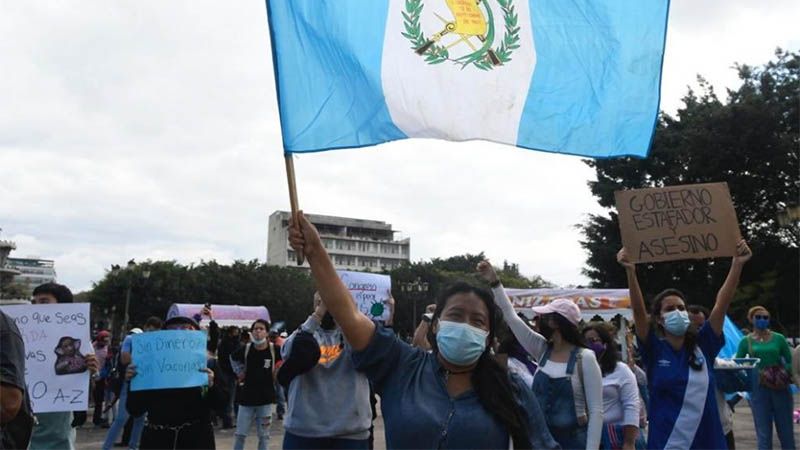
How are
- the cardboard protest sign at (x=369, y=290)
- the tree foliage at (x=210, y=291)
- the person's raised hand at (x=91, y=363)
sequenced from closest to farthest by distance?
the person's raised hand at (x=91, y=363)
the cardboard protest sign at (x=369, y=290)
the tree foliage at (x=210, y=291)

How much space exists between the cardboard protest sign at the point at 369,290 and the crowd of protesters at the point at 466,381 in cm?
177

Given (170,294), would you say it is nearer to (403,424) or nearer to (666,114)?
(666,114)

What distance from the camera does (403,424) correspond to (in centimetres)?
252

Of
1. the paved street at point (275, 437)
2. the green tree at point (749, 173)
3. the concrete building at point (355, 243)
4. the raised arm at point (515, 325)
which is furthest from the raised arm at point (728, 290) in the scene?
the concrete building at point (355, 243)

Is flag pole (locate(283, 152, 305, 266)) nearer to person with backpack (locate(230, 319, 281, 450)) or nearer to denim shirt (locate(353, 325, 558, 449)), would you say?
denim shirt (locate(353, 325, 558, 449))

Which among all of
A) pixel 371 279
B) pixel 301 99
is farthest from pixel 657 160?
pixel 301 99

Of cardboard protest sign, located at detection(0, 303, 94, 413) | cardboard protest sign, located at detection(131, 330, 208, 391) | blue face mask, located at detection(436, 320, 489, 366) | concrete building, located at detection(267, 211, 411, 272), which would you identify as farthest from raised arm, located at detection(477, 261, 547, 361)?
concrete building, located at detection(267, 211, 411, 272)

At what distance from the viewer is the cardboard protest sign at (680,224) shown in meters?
4.86

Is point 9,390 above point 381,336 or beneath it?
beneath

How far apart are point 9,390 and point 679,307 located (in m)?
3.98

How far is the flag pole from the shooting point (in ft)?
9.10

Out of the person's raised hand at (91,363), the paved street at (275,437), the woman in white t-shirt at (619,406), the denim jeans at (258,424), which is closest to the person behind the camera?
the woman in white t-shirt at (619,406)

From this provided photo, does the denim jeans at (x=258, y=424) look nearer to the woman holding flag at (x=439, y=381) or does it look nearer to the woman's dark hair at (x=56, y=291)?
the woman's dark hair at (x=56, y=291)

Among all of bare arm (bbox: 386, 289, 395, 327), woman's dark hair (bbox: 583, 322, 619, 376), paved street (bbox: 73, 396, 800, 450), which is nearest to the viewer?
woman's dark hair (bbox: 583, 322, 619, 376)
